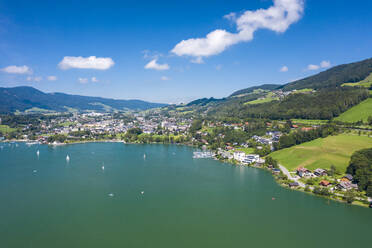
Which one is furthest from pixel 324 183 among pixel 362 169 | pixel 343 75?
pixel 343 75

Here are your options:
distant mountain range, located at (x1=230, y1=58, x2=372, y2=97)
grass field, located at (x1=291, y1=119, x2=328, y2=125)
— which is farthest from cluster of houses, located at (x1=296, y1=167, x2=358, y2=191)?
distant mountain range, located at (x1=230, y1=58, x2=372, y2=97)

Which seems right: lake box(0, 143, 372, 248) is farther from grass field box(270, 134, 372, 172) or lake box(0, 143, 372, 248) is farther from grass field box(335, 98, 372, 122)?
grass field box(335, 98, 372, 122)

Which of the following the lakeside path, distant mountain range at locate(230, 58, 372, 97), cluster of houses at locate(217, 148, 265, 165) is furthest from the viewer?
distant mountain range at locate(230, 58, 372, 97)

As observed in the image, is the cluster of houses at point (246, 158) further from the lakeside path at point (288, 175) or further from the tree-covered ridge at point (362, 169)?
the tree-covered ridge at point (362, 169)

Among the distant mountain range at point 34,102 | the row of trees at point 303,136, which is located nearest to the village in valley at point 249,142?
the row of trees at point 303,136

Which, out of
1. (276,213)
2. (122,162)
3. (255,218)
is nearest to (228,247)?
(255,218)

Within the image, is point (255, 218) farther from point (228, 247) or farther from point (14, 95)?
point (14, 95)

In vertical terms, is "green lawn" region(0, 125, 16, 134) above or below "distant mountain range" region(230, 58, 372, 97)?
below

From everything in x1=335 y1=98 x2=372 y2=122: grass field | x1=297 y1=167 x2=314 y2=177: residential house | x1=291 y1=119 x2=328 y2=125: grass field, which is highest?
x1=335 y1=98 x2=372 y2=122: grass field
